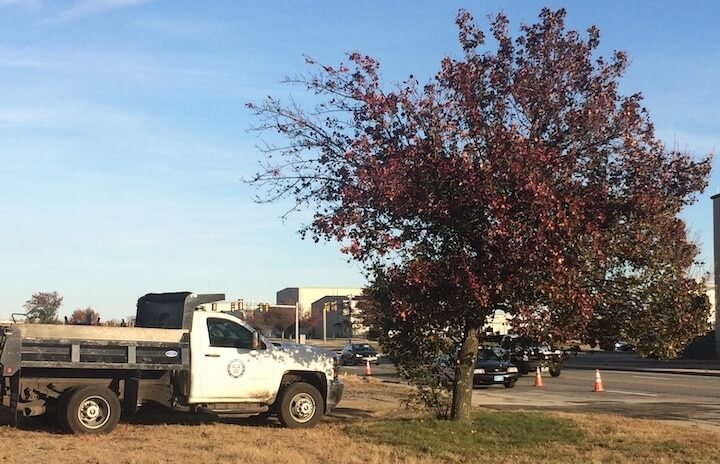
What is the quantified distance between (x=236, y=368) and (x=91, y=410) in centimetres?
228

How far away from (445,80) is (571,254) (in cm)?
314

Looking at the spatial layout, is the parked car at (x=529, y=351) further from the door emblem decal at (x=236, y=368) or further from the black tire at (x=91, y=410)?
the black tire at (x=91, y=410)

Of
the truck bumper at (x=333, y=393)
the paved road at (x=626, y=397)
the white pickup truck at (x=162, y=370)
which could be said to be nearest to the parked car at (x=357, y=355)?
the paved road at (x=626, y=397)

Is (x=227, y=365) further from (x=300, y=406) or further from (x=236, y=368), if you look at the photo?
(x=300, y=406)

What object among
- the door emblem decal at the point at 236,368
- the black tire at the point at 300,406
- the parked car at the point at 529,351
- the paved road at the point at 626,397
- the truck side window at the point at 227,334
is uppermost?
the truck side window at the point at 227,334

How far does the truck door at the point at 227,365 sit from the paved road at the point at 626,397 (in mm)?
7986

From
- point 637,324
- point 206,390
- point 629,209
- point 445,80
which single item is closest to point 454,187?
point 445,80

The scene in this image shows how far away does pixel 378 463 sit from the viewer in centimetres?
985

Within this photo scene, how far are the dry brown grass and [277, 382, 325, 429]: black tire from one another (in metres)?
Result: 0.27

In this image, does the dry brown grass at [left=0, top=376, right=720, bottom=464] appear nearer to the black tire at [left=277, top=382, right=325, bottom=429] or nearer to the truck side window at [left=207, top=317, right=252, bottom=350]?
the black tire at [left=277, top=382, right=325, bottom=429]

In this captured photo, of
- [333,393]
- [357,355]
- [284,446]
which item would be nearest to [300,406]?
[333,393]

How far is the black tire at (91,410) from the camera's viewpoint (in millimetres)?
12148

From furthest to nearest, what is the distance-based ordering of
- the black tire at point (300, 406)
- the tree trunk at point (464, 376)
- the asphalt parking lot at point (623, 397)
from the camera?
the asphalt parking lot at point (623, 397) < the black tire at point (300, 406) < the tree trunk at point (464, 376)

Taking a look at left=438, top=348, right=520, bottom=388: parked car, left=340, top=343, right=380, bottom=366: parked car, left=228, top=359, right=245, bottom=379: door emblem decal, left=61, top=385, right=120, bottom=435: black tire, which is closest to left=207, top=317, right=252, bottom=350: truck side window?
left=228, top=359, right=245, bottom=379: door emblem decal
